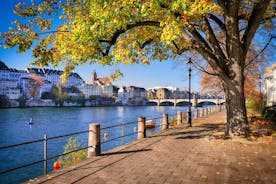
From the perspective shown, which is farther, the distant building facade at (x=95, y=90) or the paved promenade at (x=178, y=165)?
the distant building facade at (x=95, y=90)

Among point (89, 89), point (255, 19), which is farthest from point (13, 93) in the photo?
point (255, 19)

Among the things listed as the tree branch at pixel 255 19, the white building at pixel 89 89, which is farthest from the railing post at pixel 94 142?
the white building at pixel 89 89

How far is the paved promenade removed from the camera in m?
6.64

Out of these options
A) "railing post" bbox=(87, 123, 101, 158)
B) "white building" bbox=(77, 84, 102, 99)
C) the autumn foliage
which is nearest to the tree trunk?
"railing post" bbox=(87, 123, 101, 158)

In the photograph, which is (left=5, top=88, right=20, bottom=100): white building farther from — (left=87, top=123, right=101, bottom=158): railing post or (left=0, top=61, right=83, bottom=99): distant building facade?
(left=87, top=123, right=101, bottom=158): railing post

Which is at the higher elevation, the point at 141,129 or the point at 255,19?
the point at 255,19

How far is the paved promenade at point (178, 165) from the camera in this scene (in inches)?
262

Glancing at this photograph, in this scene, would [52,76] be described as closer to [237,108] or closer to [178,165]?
[237,108]

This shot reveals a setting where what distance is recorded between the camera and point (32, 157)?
23094 millimetres

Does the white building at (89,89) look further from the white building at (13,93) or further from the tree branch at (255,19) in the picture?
the tree branch at (255,19)

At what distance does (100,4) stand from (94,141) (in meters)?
5.34

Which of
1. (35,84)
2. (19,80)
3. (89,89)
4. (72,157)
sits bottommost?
(72,157)

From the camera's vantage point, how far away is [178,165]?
8.00m

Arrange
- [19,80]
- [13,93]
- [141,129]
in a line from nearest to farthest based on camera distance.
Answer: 1. [141,129]
2. [13,93]
3. [19,80]
